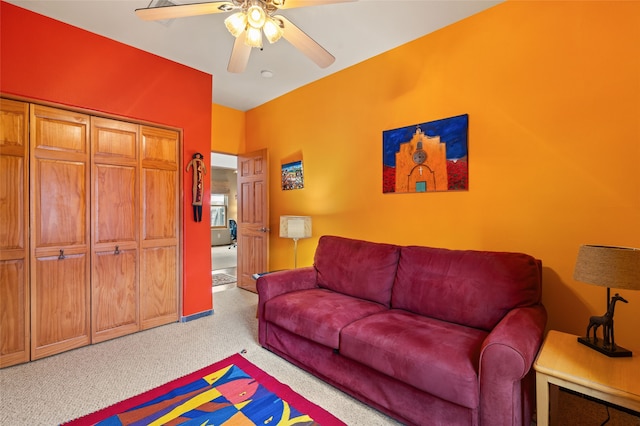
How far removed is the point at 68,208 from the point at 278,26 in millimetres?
2456

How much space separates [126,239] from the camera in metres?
2.98

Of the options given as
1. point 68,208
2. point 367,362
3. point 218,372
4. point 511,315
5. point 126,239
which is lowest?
point 218,372

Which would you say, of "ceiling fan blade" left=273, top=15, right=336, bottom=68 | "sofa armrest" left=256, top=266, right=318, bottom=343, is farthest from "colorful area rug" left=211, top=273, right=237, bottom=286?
"ceiling fan blade" left=273, top=15, right=336, bottom=68

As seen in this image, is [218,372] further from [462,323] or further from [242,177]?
[242,177]

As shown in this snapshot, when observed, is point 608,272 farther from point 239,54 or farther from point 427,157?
point 239,54

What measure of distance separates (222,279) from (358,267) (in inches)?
140

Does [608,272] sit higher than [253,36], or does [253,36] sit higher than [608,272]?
[253,36]

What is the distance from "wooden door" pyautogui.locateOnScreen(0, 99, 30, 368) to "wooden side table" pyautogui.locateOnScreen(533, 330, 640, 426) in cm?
365

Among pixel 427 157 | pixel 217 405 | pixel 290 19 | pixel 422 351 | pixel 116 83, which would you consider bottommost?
pixel 217 405

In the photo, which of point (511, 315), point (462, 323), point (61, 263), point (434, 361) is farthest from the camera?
point (61, 263)

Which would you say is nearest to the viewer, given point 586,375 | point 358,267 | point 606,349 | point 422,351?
point 586,375

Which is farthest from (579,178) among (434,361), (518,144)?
(434,361)

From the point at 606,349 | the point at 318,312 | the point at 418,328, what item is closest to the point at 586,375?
the point at 606,349

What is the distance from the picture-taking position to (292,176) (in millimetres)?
4191
